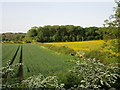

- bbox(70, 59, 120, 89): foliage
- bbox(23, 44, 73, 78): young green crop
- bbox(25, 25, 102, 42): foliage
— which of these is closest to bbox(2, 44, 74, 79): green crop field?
bbox(23, 44, 73, 78): young green crop

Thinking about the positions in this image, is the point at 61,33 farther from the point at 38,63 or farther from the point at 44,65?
the point at 44,65

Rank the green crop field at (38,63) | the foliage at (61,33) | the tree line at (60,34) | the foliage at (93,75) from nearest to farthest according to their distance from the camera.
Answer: the foliage at (93,75), the green crop field at (38,63), the tree line at (60,34), the foliage at (61,33)

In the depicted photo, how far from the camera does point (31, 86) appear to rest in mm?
2223

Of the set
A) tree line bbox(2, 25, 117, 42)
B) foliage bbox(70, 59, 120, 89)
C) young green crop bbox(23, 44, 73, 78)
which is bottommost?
young green crop bbox(23, 44, 73, 78)

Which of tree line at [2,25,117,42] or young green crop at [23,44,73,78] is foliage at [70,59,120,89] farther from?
tree line at [2,25,117,42]

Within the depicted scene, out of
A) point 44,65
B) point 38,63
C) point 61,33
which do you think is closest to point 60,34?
point 61,33

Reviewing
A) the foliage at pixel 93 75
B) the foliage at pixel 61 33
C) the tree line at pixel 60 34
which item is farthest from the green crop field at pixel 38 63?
the foliage at pixel 61 33

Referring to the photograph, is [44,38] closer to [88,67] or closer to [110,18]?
[110,18]


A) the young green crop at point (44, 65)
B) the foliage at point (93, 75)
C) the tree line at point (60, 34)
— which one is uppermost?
the tree line at point (60, 34)

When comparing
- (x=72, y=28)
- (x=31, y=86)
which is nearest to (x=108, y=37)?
(x=31, y=86)

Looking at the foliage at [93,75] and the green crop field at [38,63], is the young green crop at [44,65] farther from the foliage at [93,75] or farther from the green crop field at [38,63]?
the foliage at [93,75]

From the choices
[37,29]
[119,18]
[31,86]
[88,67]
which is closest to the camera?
[31,86]

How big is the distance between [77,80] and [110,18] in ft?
7.94

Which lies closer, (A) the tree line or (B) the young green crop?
(B) the young green crop
